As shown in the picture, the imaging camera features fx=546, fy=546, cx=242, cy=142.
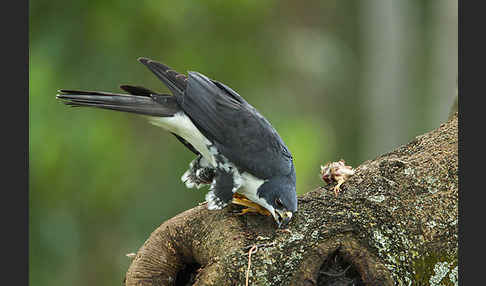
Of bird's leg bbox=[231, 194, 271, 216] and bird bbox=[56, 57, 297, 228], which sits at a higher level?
bird bbox=[56, 57, 297, 228]

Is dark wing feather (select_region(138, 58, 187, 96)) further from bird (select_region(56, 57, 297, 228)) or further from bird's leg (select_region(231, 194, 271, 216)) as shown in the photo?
bird's leg (select_region(231, 194, 271, 216))

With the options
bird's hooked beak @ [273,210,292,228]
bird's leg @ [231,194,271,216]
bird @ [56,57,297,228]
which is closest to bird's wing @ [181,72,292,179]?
bird @ [56,57,297,228]

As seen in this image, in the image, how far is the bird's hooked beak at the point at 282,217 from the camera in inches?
142

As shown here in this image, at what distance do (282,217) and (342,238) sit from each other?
0.45 meters

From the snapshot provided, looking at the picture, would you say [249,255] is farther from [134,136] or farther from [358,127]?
[358,127]

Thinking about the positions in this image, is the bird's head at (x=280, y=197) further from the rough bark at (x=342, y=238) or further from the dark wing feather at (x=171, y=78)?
the dark wing feather at (x=171, y=78)

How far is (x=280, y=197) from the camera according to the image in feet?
12.6

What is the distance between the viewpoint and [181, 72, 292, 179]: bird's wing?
4.21 metres

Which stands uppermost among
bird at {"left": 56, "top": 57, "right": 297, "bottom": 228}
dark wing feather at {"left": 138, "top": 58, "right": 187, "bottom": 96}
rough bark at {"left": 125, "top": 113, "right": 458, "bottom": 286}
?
dark wing feather at {"left": 138, "top": 58, "right": 187, "bottom": 96}

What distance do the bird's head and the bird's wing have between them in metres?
0.09

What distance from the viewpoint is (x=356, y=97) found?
1314 centimetres

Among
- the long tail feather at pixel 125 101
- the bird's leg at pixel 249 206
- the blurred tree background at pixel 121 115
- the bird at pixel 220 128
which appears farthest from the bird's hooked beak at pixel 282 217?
the blurred tree background at pixel 121 115

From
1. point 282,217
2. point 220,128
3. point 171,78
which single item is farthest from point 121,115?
point 282,217

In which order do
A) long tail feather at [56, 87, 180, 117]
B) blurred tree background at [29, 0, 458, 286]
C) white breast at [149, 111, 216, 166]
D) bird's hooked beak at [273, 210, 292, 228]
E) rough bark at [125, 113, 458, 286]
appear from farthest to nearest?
blurred tree background at [29, 0, 458, 286] → white breast at [149, 111, 216, 166] → long tail feather at [56, 87, 180, 117] → bird's hooked beak at [273, 210, 292, 228] → rough bark at [125, 113, 458, 286]
